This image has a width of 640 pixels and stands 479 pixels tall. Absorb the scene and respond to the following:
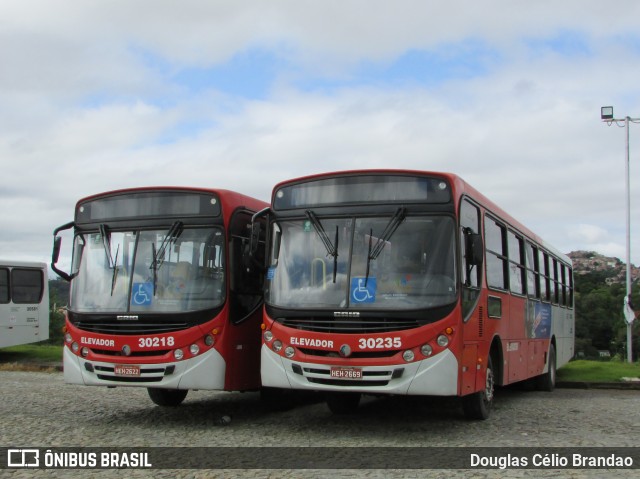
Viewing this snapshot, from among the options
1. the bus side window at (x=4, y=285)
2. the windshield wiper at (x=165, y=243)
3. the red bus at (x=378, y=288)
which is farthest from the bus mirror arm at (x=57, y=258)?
the bus side window at (x=4, y=285)

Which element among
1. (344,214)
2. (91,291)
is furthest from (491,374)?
(91,291)

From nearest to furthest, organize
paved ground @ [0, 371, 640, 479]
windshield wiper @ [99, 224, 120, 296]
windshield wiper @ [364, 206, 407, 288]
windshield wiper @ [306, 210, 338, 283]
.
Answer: paved ground @ [0, 371, 640, 479], windshield wiper @ [364, 206, 407, 288], windshield wiper @ [306, 210, 338, 283], windshield wiper @ [99, 224, 120, 296]

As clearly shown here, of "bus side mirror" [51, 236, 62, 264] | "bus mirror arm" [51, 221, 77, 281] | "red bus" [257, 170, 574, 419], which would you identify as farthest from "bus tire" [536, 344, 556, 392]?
"bus side mirror" [51, 236, 62, 264]

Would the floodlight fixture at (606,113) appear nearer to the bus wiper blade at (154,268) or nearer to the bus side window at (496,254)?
the bus side window at (496,254)

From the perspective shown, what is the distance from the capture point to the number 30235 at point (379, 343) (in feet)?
29.7

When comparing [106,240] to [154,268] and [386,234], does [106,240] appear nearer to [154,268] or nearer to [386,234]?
[154,268]

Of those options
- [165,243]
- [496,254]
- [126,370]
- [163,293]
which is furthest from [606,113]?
[126,370]

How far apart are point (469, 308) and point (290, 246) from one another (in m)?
2.35

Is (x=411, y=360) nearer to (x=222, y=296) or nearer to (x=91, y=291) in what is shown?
→ (x=222, y=296)

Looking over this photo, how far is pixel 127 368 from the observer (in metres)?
10.2

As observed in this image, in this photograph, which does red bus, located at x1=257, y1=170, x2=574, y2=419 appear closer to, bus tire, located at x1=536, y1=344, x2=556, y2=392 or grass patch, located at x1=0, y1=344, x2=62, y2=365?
bus tire, located at x1=536, y1=344, x2=556, y2=392

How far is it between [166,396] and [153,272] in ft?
9.34

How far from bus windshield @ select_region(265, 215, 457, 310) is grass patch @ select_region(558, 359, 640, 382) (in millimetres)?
9979

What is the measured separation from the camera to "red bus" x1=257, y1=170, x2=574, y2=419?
9.08m
